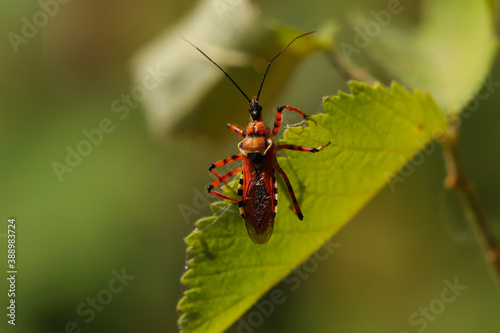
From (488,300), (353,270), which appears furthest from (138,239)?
(488,300)

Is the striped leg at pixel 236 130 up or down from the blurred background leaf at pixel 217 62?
down
